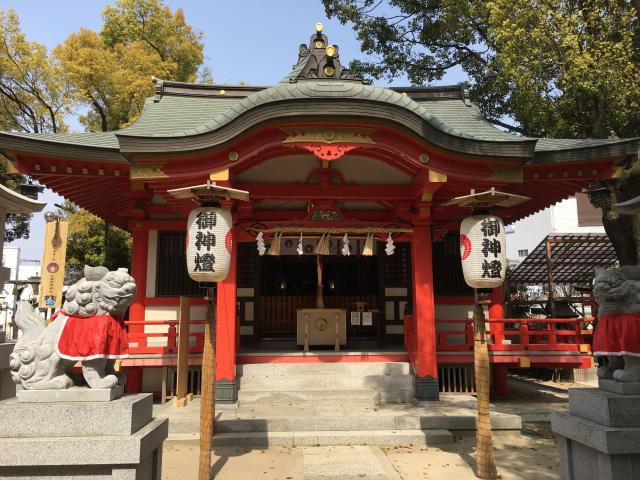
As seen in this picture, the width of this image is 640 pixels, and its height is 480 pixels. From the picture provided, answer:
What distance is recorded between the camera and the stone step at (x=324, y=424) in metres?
7.08

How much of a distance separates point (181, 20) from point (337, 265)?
2000 cm

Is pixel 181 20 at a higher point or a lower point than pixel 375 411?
higher

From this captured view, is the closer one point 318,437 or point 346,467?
point 346,467

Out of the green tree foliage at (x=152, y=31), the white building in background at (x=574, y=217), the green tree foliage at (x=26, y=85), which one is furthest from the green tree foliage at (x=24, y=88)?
the white building in background at (x=574, y=217)

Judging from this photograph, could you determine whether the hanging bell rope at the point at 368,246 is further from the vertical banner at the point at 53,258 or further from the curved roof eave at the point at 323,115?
the vertical banner at the point at 53,258

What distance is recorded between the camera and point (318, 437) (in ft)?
22.6

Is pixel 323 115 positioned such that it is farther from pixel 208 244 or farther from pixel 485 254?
pixel 485 254

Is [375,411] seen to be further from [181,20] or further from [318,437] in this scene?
[181,20]

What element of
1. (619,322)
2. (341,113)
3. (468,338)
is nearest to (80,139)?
(341,113)

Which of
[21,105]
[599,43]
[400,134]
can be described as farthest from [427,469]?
[21,105]

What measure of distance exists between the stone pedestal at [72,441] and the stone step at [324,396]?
14.3 feet

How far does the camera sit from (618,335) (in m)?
4.34

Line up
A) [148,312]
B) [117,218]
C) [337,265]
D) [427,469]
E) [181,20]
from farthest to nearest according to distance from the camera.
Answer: [181,20]
[337,265]
[117,218]
[148,312]
[427,469]

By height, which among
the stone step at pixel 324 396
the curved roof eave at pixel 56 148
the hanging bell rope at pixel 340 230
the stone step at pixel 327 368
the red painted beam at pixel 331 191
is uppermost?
the curved roof eave at pixel 56 148
